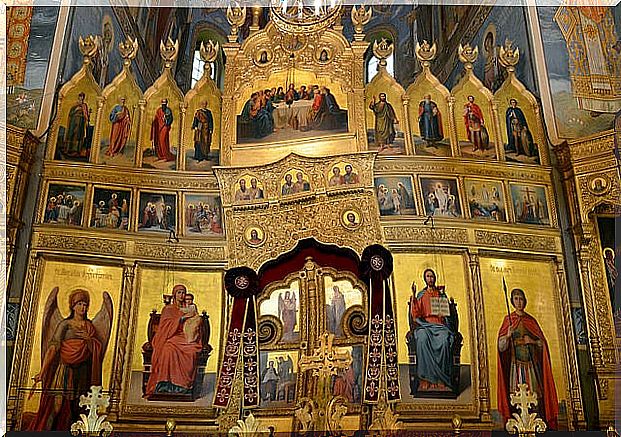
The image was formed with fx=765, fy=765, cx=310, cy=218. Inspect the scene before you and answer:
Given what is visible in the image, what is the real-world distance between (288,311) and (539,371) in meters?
3.03

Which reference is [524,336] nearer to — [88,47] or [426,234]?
[426,234]

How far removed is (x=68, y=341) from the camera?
8984mm

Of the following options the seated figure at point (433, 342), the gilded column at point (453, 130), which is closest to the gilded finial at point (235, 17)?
the gilded column at point (453, 130)

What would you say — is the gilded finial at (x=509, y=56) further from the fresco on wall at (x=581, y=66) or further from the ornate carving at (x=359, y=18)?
the ornate carving at (x=359, y=18)

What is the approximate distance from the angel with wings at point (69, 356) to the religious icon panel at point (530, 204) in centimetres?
515

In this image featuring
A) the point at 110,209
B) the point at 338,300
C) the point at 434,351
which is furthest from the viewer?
the point at 110,209

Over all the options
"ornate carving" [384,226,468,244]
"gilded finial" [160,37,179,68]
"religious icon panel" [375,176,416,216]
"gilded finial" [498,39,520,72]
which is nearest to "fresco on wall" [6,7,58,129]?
"gilded finial" [160,37,179,68]

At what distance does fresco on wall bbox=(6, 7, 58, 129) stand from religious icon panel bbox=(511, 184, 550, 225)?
6.13 meters

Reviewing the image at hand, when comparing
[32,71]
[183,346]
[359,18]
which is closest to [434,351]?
[183,346]

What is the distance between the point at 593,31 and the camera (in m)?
9.93

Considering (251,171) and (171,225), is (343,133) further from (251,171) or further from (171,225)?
(171,225)

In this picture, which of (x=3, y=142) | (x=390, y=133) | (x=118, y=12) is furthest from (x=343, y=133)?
(x=3, y=142)

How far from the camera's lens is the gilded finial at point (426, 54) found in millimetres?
10211

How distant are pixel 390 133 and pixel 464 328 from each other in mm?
2661
